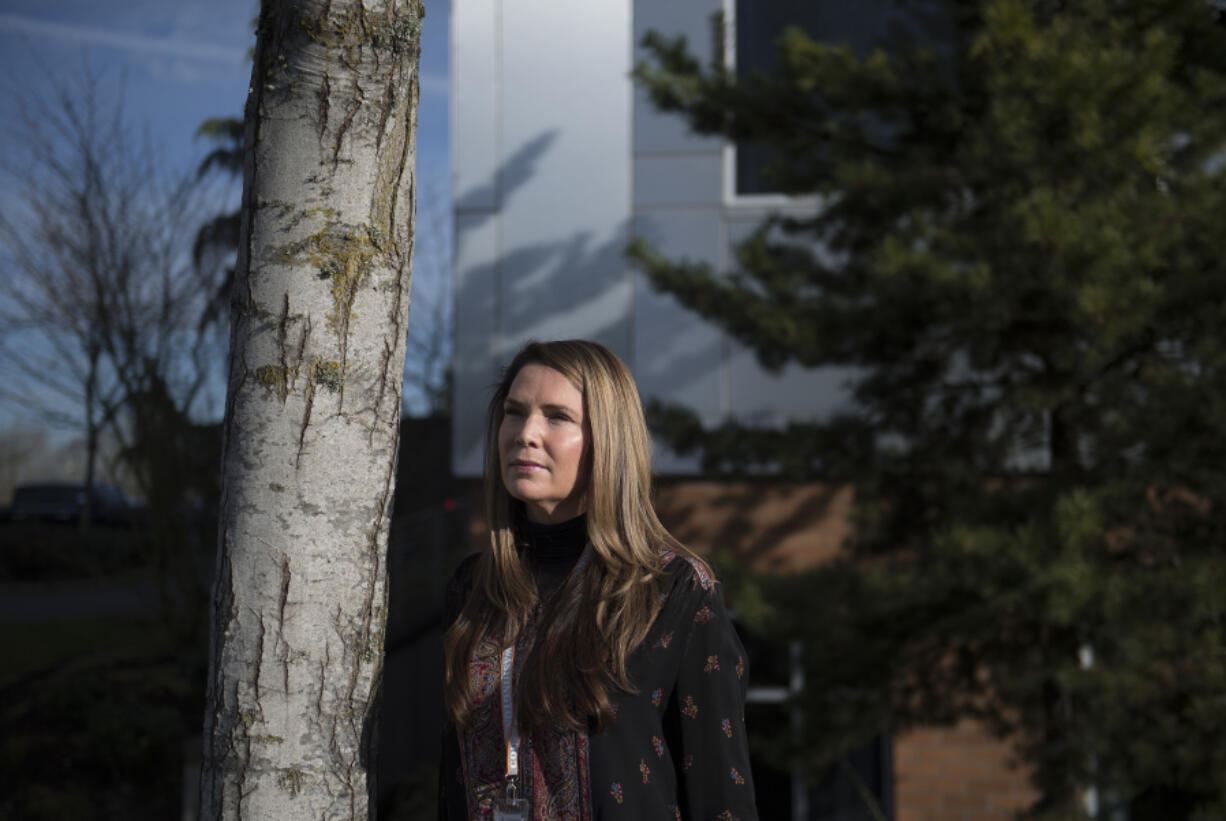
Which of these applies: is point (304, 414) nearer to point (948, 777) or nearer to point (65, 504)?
point (948, 777)

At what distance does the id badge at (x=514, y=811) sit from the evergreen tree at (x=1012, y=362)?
2861 mm

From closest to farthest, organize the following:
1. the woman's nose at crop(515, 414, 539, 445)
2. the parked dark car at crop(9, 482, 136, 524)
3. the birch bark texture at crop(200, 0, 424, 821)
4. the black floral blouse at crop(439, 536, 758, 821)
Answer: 1. the birch bark texture at crop(200, 0, 424, 821)
2. the black floral blouse at crop(439, 536, 758, 821)
3. the woman's nose at crop(515, 414, 539, 445)
4. the parked dark car at crop(9, 482, 136, 524)

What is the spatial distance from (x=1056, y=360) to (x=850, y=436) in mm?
1232

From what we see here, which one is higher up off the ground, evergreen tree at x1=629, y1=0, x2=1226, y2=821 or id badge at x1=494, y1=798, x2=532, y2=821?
evergreen tree at x1=629, y1=0, x2=1226, y2=821

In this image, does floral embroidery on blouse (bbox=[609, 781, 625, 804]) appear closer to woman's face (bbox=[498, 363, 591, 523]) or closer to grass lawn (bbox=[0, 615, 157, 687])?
woman's face (bbox=[498, 363, 591, 523])

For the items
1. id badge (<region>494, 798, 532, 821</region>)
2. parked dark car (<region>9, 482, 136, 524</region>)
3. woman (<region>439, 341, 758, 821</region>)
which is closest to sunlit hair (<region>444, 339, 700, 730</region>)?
woman (<region>439, 341, 758, 821</region>)

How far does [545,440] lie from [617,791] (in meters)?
0.61

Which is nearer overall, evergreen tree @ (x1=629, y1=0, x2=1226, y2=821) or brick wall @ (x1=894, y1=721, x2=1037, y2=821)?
evergreen tree @ (x1=629, y1=0, x2=1226, y2=821)

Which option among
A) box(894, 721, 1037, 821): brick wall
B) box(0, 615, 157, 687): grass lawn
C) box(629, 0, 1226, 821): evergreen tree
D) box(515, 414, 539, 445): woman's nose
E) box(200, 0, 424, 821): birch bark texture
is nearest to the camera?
box(200, 0, 424, 821): birch bark texture

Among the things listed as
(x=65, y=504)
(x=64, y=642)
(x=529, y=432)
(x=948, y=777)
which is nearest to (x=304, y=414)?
(x=529, y=432)

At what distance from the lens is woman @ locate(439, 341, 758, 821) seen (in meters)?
1.70

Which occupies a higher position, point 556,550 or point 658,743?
point 556,550

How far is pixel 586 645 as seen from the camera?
5.65 ft

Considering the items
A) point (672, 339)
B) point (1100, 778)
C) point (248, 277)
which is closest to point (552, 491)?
point (248, 277)
